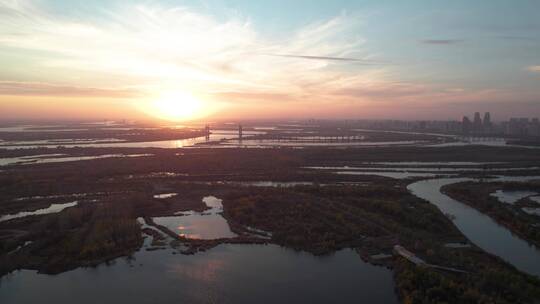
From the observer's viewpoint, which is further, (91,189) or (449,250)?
(91,189)

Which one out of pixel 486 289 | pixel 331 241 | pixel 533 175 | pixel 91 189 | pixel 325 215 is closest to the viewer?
pixel 486 289

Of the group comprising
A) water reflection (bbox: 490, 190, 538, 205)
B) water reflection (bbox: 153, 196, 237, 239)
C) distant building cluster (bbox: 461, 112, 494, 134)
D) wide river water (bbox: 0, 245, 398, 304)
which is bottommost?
wide river water (bbox: 0, 245, 398, 304)

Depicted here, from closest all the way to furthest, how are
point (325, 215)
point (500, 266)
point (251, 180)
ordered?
point (500, 266) < point (325, 215) < point (251, 180)

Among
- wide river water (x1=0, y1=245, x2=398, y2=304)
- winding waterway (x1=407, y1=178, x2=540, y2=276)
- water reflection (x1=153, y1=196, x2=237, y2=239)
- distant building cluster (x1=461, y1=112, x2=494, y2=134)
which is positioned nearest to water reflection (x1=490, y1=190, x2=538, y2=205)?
winding waterway (x1=407, y1=178, x2=540, y2=276)

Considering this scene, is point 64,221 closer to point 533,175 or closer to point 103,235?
point 103,235

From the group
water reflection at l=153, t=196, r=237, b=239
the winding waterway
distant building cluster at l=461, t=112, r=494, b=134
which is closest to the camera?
the winding waterway

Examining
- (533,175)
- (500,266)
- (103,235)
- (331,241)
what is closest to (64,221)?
(103,235)

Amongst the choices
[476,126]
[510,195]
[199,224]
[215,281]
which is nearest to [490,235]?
[510,195]

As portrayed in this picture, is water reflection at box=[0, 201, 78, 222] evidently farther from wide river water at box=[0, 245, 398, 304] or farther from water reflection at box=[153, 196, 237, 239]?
wide river water at box=[0, 245, 398, 304]
